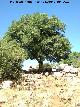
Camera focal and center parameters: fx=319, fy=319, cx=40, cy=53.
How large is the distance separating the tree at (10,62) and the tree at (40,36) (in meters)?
26.9

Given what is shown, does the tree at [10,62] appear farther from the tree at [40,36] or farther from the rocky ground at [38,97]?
the tree at [40,36]

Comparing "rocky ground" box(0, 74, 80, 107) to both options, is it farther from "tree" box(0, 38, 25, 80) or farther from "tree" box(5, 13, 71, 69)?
"tree" box(5, 13, 71, 69)

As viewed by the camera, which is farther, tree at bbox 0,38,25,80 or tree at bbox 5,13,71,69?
tree at bbox 5,13,71,69

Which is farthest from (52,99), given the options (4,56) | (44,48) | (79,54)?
(79,54)

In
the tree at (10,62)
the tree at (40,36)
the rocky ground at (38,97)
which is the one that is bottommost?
the rocky ground at (38,97)

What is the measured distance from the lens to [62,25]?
82062 mm

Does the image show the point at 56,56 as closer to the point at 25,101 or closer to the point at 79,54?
the point at 25,101

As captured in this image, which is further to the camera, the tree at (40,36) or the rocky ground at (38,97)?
the tree at (40,36)

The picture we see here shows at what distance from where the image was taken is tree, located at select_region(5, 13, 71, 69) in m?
79.1

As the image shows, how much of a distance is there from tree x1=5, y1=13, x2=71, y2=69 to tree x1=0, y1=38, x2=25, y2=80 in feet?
88.2

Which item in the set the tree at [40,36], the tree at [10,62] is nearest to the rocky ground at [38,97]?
the tree at [10,62]

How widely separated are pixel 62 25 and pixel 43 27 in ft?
17.7

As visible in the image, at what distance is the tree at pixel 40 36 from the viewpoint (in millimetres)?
79125

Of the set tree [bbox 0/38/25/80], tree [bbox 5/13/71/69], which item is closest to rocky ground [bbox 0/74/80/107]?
tree [bbox 0/38/25/80]
